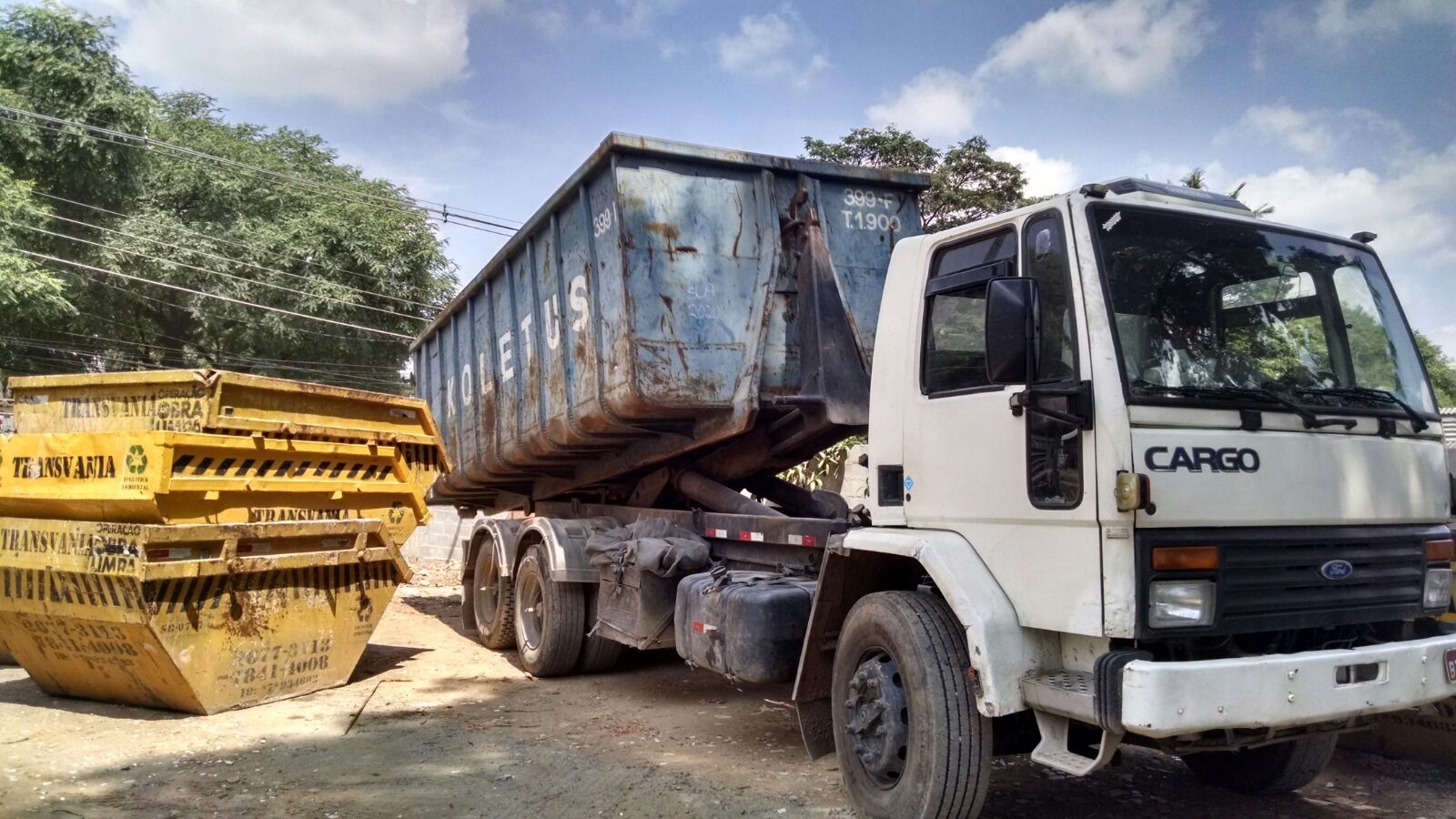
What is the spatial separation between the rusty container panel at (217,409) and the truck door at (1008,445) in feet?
12.8

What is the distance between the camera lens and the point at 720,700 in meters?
6.31

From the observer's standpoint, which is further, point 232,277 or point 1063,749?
point 232,277

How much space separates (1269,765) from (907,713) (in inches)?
67.7

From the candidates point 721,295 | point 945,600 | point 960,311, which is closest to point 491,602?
point 721,295

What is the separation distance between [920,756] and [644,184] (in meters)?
3.43

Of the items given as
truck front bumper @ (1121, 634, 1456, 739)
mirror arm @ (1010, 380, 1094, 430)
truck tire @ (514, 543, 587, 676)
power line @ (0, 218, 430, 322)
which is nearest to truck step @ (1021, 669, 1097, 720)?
truck front bumper @ (1121, 634, 1456, 739)

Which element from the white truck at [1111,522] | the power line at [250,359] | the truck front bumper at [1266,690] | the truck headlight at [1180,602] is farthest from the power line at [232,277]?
the truck front bumper at [1266,690]

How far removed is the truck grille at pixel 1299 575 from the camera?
122 inches

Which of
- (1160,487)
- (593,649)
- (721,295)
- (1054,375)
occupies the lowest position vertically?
(593,649)

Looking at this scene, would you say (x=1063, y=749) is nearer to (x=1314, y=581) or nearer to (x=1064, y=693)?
(x=1064, y=693)

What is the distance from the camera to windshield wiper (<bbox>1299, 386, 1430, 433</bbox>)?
11.6ft

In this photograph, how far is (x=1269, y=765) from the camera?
421 cm

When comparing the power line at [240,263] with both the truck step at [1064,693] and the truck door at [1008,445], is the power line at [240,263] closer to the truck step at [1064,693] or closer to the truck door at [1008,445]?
the truck door at [1008,445]

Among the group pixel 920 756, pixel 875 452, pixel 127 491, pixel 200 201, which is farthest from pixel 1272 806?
pixel 200 201
